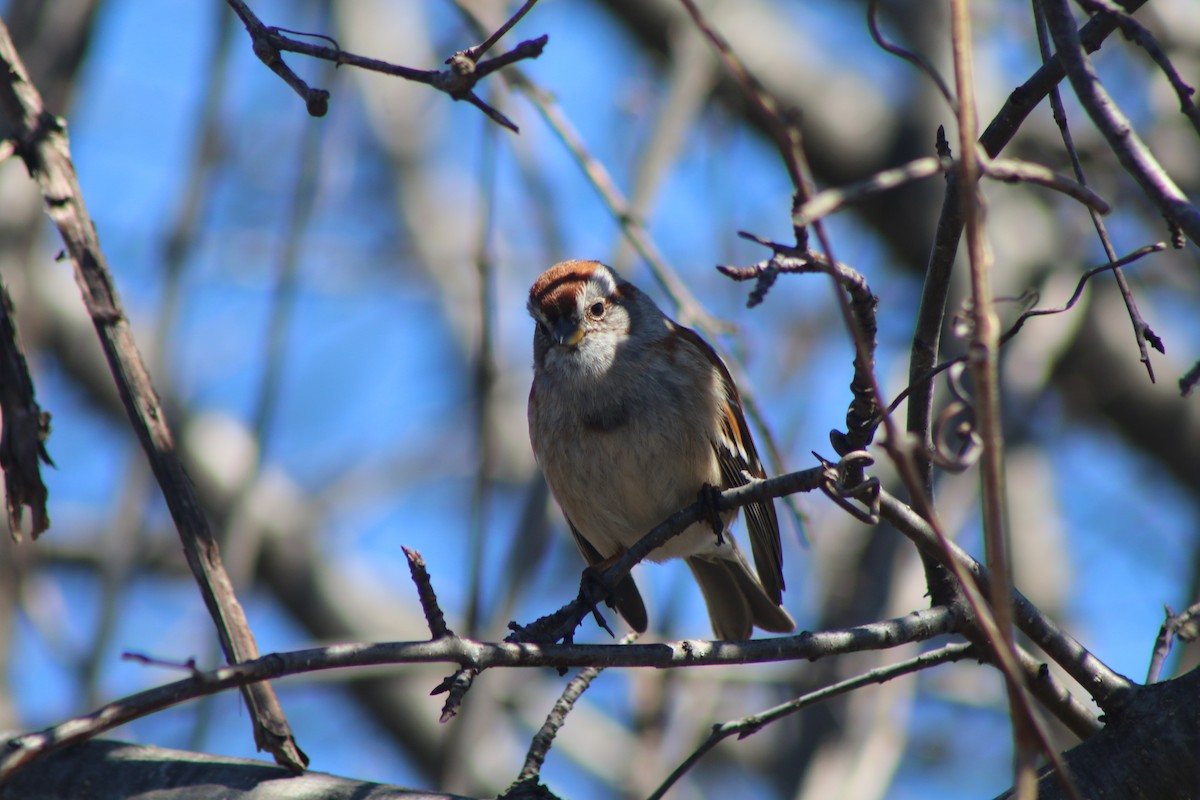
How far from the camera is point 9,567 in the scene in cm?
396

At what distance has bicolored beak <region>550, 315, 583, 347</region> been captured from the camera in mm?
4051

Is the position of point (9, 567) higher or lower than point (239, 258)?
lower

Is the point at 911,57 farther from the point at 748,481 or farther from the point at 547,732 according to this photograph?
the point at 748,481

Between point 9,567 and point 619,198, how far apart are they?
245cm

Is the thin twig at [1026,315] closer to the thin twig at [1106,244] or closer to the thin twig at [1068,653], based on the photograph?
the thin twig at [1106,244]

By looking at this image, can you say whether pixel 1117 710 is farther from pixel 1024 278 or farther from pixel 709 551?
pixel 1024 278

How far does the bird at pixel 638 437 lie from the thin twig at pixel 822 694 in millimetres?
1222

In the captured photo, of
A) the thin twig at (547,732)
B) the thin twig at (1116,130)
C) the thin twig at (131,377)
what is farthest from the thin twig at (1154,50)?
the thin twig at (131,377)

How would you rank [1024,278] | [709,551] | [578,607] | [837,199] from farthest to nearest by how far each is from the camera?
[1024,278], [709,551], [578,607], [837,199]

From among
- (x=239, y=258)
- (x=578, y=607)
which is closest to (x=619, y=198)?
(x=578, y=607)

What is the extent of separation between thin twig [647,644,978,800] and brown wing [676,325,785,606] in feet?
4.68

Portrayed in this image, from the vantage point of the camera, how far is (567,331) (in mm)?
4078

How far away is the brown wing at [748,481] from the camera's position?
385 centimetres

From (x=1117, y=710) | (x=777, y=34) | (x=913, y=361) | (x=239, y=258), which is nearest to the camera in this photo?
(x=913, y=361)
